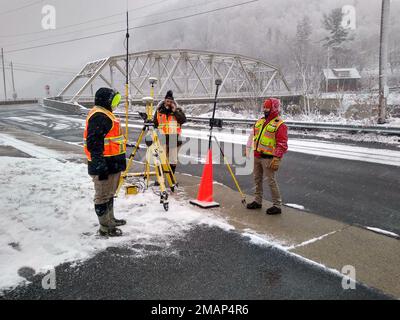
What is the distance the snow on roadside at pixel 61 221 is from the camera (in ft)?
15.2

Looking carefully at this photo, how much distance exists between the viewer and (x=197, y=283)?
4035 mm

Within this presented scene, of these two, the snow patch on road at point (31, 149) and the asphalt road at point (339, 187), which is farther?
the snow patch on road at point (31, 149)

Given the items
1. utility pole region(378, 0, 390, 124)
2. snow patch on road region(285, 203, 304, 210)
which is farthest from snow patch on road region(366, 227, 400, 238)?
utility pole region(378, 0, 390, 124)

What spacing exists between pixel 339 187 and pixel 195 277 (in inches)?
201

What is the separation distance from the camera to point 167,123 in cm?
784

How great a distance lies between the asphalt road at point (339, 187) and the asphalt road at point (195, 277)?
2.12 m

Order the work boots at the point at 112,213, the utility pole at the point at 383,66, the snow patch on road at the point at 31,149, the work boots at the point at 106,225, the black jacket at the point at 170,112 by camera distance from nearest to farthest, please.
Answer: the work boots at the point at 106,225 → the work boots at the point at 112,213 → the black jacket at the point at 170,112 → the snow patch on road at the point at 31,149 → the utility pole at the point at 383,66

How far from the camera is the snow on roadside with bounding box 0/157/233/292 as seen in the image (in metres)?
4.63

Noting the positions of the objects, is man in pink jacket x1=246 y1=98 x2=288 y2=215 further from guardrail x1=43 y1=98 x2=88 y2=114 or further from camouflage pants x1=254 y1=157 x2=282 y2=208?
guardrail x1=43 y1=98 x2=88 y2=114

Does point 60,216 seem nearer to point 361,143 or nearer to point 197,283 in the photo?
point 197,283

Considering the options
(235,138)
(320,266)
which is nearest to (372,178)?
(320,266)

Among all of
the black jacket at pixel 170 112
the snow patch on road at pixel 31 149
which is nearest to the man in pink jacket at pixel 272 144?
the black jacket at pixel 170 112

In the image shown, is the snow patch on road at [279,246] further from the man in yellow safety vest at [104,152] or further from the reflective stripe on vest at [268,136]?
the man in yellow safety vest at [104,152]

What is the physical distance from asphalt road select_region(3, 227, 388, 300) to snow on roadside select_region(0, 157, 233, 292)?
288mm
